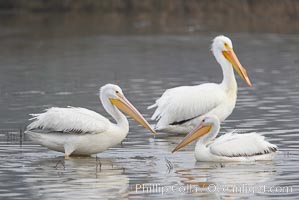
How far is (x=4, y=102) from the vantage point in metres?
13.8

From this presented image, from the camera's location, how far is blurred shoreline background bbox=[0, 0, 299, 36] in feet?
88.2

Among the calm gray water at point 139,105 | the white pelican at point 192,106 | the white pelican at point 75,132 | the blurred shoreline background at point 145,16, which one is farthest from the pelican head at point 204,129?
the blurred shoreline background at point 145,16

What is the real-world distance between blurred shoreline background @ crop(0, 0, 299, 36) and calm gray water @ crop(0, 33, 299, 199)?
206cm

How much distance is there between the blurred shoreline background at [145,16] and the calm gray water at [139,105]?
206 cm

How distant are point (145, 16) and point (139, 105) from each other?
19.4m

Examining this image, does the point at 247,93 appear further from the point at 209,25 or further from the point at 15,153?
the point at 209,25

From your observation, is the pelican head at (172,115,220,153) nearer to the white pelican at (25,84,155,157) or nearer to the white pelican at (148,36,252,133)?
the white pelican at (25,84,155,157)

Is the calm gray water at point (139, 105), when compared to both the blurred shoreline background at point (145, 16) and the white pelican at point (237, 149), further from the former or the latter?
the blurred shoreline background at point (145, 16)

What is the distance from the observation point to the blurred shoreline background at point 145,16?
1059 inches

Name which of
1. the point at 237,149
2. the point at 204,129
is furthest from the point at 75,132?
the point at 237,149

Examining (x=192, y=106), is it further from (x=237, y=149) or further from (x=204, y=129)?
(x=237, y=149)

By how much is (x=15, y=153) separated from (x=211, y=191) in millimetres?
2739

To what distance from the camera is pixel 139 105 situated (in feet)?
43.3

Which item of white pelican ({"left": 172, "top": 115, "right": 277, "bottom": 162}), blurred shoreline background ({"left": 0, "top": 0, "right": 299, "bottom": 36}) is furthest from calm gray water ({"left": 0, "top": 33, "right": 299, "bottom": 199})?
blurred shoreline background ({"left": 0, "top": 0, "right": 299, "bottom": 36})
